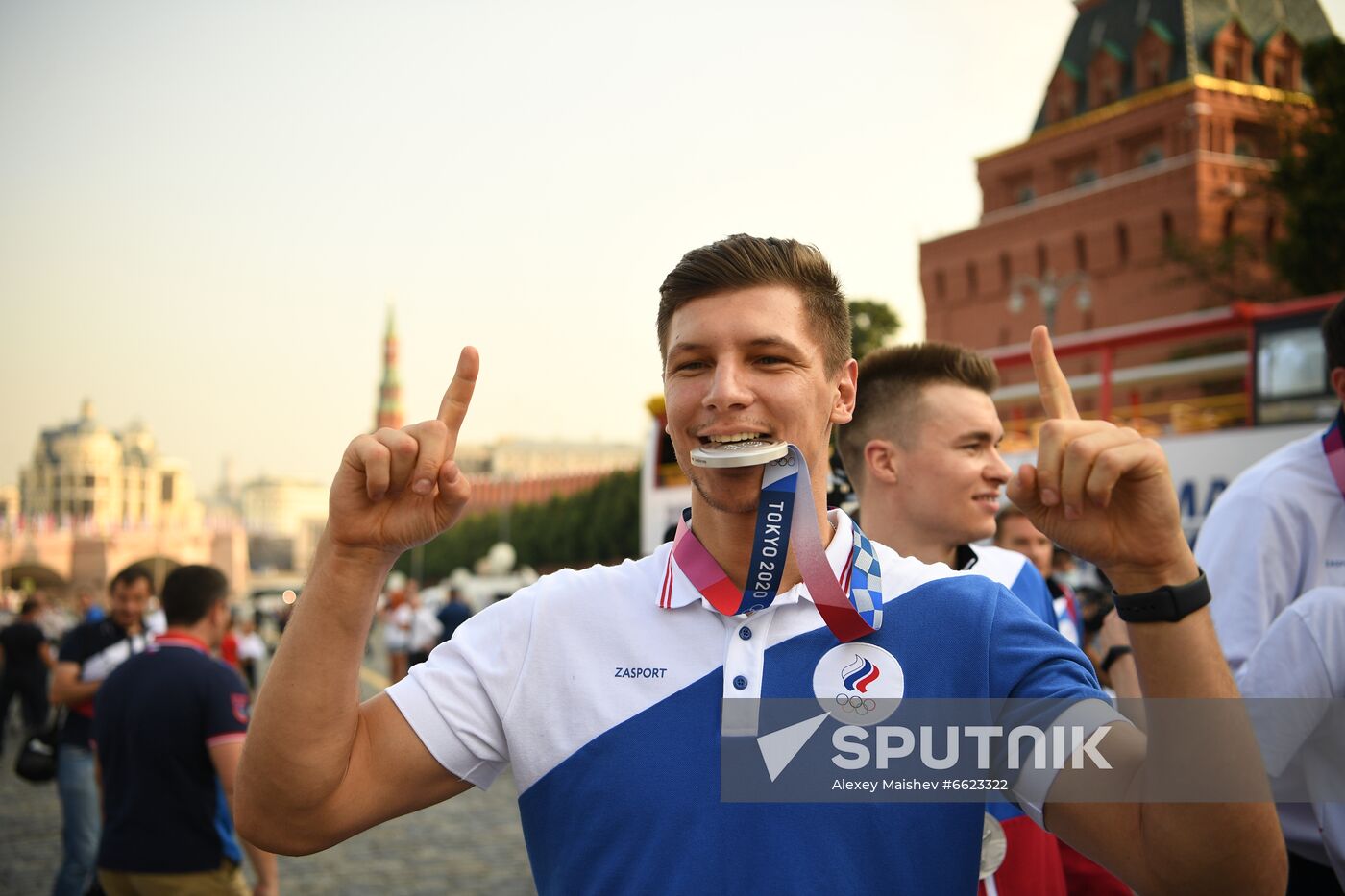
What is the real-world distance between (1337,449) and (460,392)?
237 centimetres

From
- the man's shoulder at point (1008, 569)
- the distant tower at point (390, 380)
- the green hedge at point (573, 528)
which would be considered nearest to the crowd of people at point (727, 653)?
the man's shoulder at point (1008, 569)

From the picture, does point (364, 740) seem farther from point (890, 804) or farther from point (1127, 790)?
point (1127, 790)

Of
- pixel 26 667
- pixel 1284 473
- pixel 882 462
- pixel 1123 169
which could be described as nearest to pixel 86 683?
pixel 882 462

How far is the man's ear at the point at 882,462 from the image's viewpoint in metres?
3.60

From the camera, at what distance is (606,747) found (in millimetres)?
1869

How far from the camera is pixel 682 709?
1867 millimetres

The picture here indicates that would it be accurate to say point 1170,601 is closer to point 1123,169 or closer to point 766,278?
point 766,278

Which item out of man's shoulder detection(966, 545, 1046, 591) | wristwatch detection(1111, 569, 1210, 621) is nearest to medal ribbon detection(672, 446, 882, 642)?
wristwatch detection(1111, 569, 1210, 621)

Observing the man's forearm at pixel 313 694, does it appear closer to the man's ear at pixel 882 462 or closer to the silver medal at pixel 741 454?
the silver medal at pixel 741 454

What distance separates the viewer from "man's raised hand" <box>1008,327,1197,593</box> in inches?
61.3

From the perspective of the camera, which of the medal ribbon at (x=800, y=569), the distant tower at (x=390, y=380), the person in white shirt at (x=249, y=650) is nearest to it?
the medal ribbon at (x=800, y=569)

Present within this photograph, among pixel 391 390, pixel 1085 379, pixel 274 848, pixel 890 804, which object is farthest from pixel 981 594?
pixel 391 390

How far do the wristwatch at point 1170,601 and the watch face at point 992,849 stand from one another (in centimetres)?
124

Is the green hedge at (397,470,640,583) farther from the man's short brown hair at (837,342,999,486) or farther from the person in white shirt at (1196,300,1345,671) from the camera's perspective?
the person in white shirt at (1196,300,1345,671)
